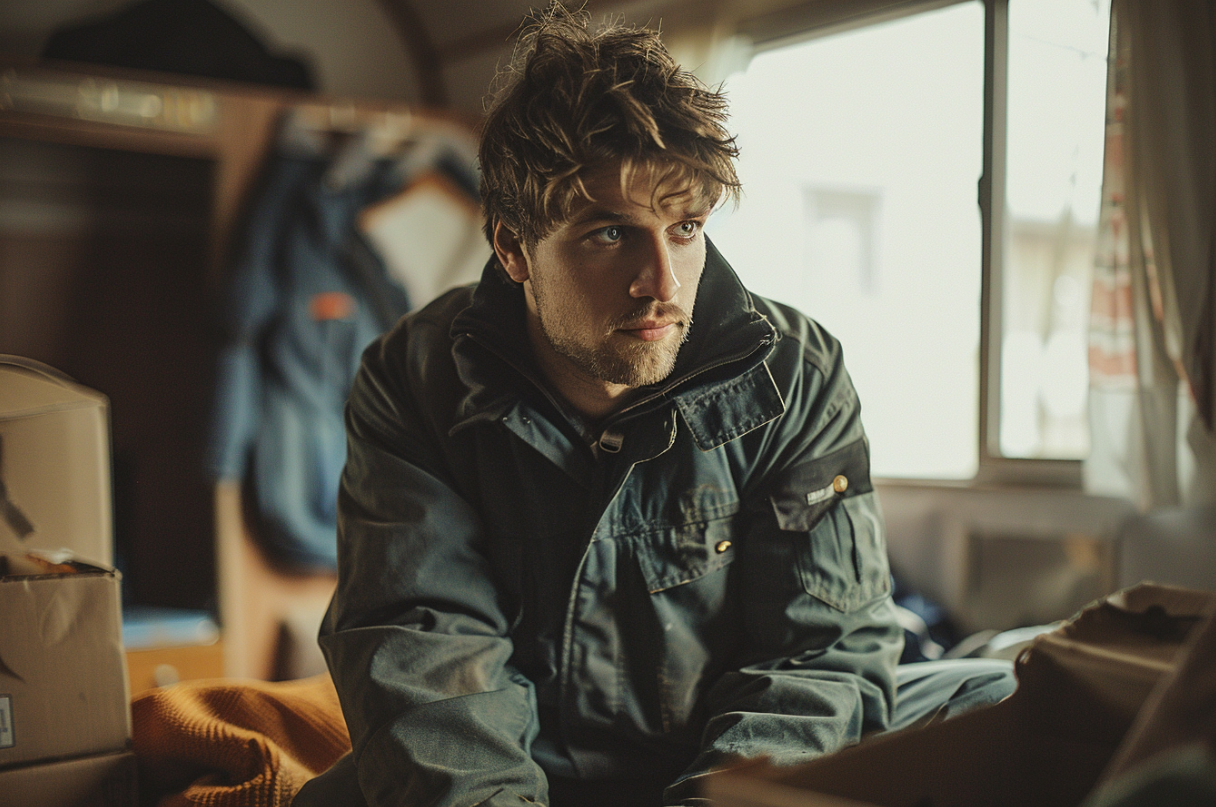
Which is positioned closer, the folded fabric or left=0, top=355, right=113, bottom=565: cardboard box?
the folded fabric

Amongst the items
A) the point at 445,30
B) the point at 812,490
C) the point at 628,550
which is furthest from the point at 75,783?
the point at 445,30

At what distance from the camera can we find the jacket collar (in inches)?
37.7

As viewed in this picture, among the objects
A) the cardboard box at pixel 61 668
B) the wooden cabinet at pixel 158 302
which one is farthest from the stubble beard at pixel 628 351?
the wooden cabinet at pixel 158 302

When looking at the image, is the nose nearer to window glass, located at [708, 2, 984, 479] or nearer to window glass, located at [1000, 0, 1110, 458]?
window glass, located at [708, 2, 984, 479]

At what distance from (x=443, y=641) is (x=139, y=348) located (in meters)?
1.66

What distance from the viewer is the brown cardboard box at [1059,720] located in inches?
22.3

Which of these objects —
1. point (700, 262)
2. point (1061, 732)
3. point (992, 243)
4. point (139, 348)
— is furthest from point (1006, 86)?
point (139, 348)

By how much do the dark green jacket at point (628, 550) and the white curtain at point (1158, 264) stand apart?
0.84 metres

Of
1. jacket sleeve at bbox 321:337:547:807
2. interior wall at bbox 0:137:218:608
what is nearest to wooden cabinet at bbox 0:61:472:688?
interior wall at bbox 0:137:218:608

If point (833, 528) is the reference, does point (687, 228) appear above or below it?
above

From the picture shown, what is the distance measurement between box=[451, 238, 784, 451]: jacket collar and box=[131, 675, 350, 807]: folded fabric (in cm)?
43

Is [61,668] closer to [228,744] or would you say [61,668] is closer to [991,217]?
[228,744]

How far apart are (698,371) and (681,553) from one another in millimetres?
198

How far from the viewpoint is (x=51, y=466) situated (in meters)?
1.19
